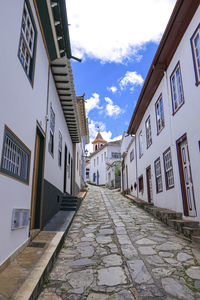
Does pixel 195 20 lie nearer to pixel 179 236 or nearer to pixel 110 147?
pixel 179 236

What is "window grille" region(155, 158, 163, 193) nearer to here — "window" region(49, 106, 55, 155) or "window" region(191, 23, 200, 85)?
"window" region(191, 23, 200, 85)

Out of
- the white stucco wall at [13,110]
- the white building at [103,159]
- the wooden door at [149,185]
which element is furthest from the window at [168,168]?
the white building at [103,159]

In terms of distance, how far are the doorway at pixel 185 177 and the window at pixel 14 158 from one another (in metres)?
4.48

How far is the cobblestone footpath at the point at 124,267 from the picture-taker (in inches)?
118

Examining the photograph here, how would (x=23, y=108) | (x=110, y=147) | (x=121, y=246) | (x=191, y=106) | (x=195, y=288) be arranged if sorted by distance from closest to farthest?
1. (x=195, y=288)
2. (x=23, y=108)
3. (x=121, y=246)
4. (x=191, y=106)
5. (x=110, y=147)

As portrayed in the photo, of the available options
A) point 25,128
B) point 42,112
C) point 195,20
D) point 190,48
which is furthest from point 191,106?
point 25,128

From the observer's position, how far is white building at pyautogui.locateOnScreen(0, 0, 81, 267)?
3.17 m

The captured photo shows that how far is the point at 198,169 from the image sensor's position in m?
5.50

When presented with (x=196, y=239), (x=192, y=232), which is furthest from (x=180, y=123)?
(x=196, y=239)

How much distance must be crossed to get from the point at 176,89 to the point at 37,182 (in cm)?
512

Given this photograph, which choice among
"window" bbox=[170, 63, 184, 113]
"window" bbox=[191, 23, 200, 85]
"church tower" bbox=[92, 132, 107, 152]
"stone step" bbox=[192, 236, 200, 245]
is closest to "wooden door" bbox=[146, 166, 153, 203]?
"window" bbox=[170, 63, 184, 113]

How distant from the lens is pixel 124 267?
382cm

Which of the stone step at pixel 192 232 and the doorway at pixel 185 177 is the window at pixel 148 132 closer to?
the doorway at pixel 185 177

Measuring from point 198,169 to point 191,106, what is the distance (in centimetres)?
170
